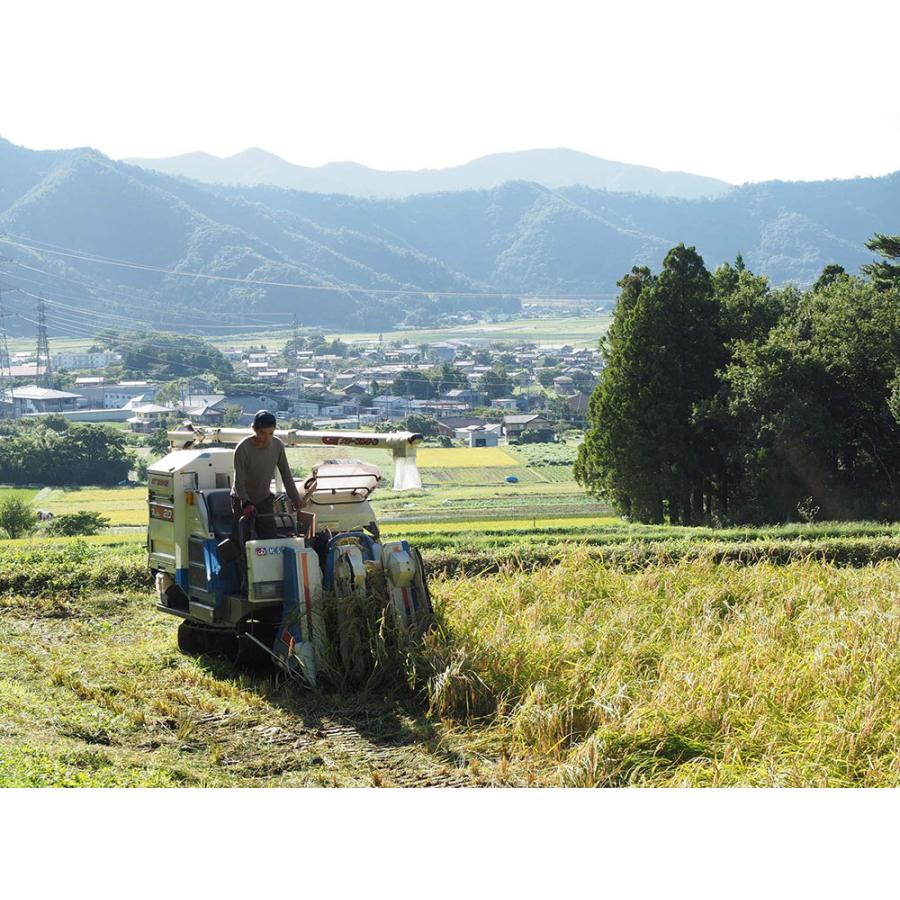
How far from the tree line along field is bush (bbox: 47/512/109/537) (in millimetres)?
10789

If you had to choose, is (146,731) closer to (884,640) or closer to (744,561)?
(884,640)

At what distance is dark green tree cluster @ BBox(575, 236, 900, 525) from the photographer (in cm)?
2059

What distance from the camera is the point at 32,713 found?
655cm

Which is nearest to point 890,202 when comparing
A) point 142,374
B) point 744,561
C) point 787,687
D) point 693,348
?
point 142,374

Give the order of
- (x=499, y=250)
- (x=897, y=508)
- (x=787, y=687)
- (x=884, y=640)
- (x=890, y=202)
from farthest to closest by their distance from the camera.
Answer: (x=499, y=250), (x=890, y=202), (x=897, y=508), (x=884, y=640), (x=787, y=687)

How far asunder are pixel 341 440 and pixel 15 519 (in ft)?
44.7

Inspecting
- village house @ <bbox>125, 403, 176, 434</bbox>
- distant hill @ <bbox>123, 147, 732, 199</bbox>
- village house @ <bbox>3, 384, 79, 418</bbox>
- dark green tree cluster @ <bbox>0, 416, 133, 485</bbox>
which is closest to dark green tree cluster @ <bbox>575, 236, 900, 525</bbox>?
dark green tree cluster @ <bbox>0, 416, 133, 485</bbox>

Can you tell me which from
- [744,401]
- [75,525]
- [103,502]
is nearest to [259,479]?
[75,525]

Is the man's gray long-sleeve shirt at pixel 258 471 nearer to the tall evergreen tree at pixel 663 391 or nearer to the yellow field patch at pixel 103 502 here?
the tall evergreen tree at pixel 663 391

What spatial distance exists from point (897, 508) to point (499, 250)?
90.8 m

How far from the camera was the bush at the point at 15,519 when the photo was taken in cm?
2008

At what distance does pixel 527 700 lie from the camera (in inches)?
246

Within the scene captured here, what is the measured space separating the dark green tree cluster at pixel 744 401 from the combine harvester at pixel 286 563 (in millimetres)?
12684

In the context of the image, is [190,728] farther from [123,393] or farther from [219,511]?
[123,393]
